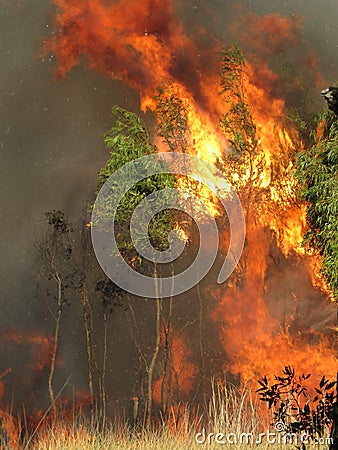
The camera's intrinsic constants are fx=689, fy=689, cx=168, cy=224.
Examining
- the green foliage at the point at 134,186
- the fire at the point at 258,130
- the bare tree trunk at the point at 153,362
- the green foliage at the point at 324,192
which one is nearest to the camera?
the green foliage at the point at 324,192

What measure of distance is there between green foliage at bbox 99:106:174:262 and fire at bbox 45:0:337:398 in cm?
64

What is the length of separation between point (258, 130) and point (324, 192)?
4.74 feet

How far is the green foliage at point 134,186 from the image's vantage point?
31.0ft

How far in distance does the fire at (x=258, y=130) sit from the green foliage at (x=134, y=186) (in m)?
0.64

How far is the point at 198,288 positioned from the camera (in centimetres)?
1002

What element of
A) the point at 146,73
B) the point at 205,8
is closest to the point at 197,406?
the point at 146,73

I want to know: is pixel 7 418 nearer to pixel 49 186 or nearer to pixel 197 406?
pixel 197 406

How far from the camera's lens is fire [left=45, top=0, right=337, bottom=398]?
31.9 ft

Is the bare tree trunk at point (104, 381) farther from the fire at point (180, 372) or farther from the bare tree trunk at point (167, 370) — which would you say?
the bare tree trunk at point (167, 370)

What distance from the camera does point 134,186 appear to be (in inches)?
372

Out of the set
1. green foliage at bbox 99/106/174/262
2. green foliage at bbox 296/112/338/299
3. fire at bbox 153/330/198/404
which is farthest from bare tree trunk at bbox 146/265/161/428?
green foliage at bbox 296/112/338/299

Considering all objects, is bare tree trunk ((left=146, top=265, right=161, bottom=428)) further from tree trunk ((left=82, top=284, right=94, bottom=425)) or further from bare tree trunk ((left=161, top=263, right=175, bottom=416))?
tree trunk ((left=82, top=284, right=94, bottom=425))

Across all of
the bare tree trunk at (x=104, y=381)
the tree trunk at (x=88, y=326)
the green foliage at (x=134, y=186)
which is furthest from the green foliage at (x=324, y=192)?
the tree trunk at (x=88, y=326)

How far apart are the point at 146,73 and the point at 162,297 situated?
3.31m
